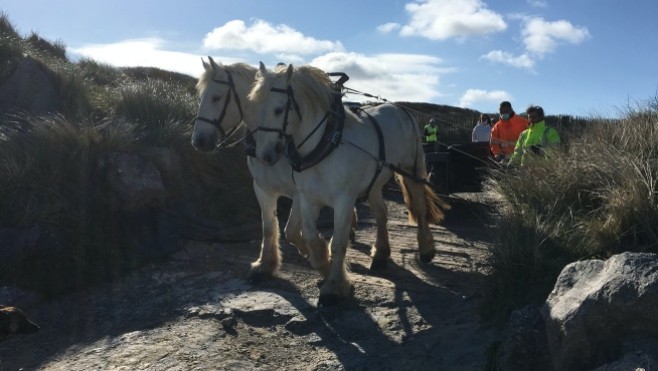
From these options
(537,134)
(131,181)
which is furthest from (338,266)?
(537,134)

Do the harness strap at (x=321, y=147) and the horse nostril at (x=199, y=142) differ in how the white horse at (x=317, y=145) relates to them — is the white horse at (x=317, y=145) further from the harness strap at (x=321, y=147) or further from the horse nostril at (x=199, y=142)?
the horse nostril at (x=199, y=142)

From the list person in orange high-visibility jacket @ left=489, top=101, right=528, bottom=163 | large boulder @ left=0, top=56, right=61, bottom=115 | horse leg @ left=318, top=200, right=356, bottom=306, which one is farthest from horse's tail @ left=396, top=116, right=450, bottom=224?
large boulder @ left=0, top=56, right=61, bottom=115

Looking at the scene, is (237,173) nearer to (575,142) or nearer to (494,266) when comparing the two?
(575,142)

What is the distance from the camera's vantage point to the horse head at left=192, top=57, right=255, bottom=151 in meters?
6.60

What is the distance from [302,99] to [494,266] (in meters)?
2.22

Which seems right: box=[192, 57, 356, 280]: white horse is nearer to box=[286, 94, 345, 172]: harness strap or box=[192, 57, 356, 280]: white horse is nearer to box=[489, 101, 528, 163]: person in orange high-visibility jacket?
box=[286, 94, 345, 172]: harness strap

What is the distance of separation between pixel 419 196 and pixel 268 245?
2.06 metres

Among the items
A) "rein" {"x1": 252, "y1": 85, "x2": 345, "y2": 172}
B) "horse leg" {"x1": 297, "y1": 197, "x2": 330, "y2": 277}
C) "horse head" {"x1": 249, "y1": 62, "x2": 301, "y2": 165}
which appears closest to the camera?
"horse head" {"x1": 249, "y1": 62, "x2": 301, "y2": 165}

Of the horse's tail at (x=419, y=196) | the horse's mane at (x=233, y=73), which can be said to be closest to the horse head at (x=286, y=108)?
the horse's mane at (x=233, y=73)

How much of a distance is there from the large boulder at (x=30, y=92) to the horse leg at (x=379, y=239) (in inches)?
233

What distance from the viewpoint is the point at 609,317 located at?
3520 mm

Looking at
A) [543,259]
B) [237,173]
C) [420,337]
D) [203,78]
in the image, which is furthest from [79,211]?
[543,259]

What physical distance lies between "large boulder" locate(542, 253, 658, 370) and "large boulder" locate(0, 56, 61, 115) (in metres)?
9.15

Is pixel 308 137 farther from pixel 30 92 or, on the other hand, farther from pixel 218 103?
pixel 30 92
